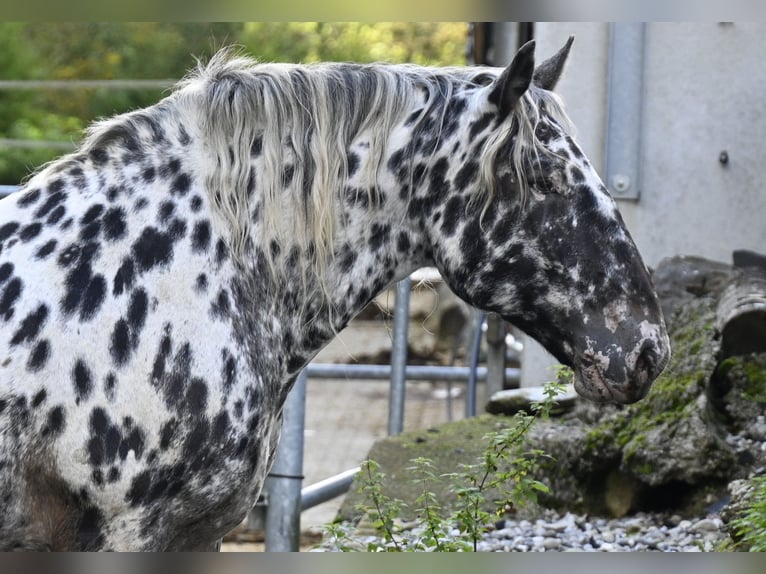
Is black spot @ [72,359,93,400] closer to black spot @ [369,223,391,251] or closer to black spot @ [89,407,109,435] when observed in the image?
black spot @ [89,407,109,435]

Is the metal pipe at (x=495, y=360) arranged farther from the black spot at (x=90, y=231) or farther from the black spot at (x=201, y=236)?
the black spot at (x=90, y=231)

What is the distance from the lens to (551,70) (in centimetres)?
318

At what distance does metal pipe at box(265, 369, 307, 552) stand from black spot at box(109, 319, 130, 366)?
1.95m

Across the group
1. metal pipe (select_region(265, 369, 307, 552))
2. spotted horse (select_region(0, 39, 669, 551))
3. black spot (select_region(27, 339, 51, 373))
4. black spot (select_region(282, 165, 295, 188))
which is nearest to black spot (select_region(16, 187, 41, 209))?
spotted horse (select_region(0, 39, 669, 551))

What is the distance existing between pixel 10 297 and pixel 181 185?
0.49 metres

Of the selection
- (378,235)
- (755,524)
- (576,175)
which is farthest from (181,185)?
(755,524)

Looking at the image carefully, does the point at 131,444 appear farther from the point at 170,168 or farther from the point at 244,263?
the point at 170,168

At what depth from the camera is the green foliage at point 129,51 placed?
17.3 metres

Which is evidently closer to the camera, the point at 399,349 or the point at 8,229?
the point at 8,229

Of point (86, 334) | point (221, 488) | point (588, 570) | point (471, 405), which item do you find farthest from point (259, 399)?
point (471, 405)

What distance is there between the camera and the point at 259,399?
2.79 metres

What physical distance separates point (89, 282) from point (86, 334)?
5.0 inches

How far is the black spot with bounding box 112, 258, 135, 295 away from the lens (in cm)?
272

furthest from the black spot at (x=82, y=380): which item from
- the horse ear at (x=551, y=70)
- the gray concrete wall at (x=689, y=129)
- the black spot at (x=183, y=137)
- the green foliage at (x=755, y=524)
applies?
the gray concrete wall at (x=689, y=129)
